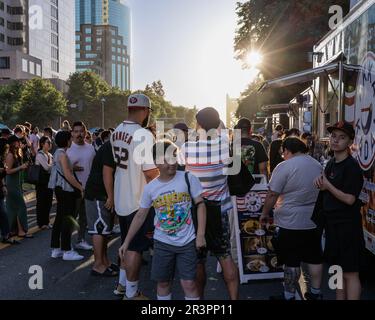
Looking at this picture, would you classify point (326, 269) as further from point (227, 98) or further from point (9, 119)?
point (227, 98)

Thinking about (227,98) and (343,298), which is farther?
(227,98)

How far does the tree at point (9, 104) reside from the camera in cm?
5800

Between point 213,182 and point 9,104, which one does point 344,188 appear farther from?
point 9,104

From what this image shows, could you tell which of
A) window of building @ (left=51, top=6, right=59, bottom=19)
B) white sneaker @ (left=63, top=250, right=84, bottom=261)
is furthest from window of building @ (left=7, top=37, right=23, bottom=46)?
white sneaker @ (left=63, top=250, right=84, bottom=261)

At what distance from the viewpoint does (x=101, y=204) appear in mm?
5953

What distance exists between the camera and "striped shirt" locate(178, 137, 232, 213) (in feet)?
15.2

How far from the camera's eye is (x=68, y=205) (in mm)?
7234

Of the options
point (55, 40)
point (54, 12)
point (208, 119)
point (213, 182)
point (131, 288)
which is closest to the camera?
point (213, 182)

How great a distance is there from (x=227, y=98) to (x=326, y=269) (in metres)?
76.3

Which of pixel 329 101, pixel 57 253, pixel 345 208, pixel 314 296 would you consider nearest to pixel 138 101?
pixel 345 208

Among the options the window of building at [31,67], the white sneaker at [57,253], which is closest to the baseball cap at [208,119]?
the white sneaker at [57,253]

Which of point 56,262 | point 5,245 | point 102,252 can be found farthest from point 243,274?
point 5,245

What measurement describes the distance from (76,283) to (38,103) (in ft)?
193

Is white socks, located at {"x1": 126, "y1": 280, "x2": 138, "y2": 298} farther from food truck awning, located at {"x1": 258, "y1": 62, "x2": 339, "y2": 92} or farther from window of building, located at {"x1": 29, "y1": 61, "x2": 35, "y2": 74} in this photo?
window of building, located at {"x1": 29, "y1": 61, "x2": 35, "y2": 74}
